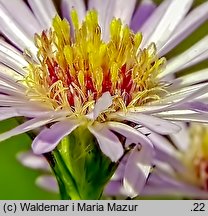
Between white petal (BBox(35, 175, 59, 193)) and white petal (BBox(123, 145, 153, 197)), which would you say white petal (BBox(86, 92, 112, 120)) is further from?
white petal (BBox(35, 175, 59, 193))

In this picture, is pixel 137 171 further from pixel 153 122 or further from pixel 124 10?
pixel 124 10

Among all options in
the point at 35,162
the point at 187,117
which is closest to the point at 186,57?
the point at 187,117

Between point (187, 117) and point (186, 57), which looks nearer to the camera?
point (187, 117)

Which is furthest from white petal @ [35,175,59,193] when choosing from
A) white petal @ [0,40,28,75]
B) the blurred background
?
white petal @ [0,40,28,75]

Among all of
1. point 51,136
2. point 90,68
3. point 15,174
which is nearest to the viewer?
point 51,136

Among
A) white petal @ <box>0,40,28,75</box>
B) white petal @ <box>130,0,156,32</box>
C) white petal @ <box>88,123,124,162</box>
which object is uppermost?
white petal @ <box>130,0,156,32</box>

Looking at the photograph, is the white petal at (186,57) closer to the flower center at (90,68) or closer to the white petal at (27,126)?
the flower center at (90,68)
